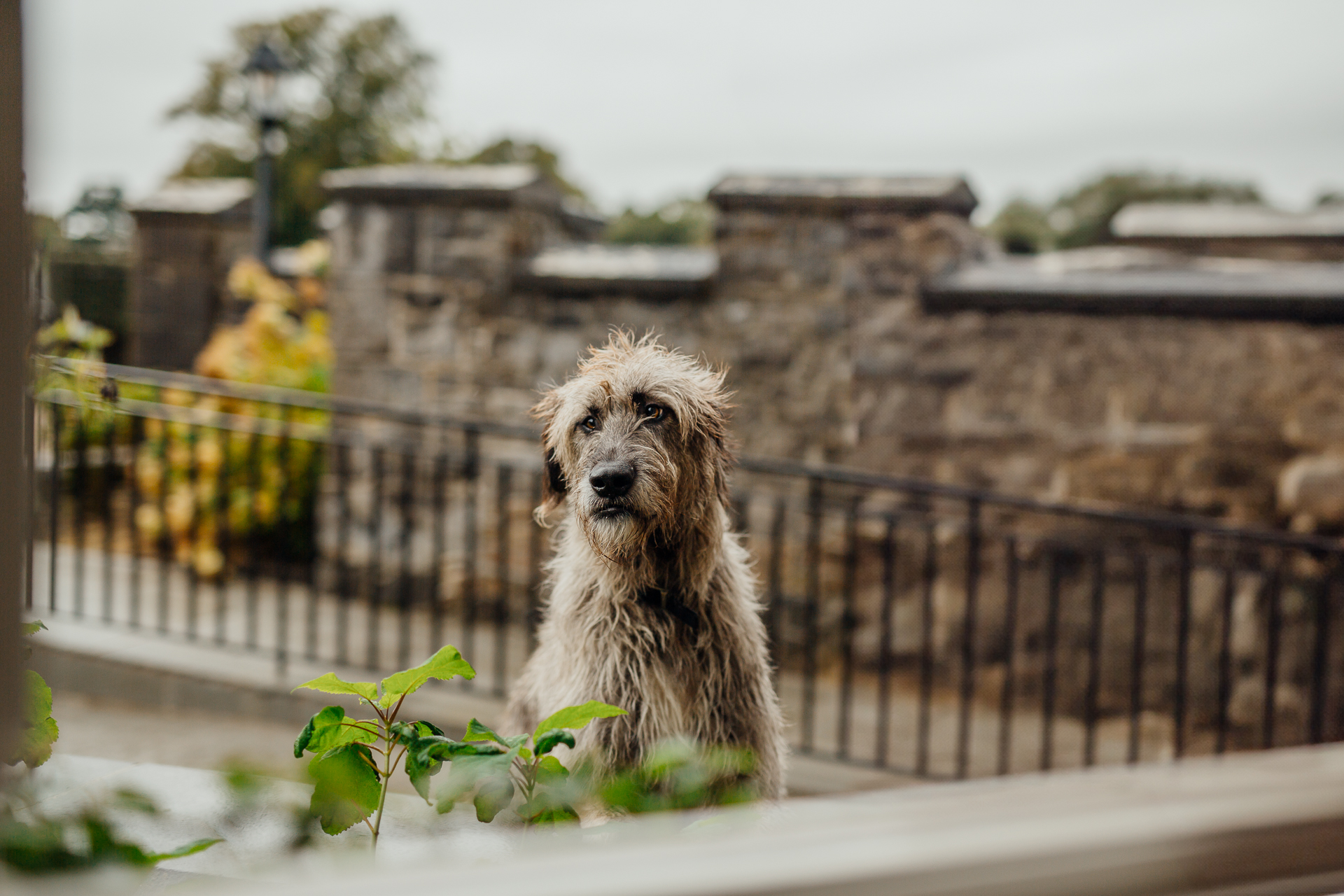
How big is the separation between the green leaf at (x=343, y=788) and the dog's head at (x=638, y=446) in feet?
1.66

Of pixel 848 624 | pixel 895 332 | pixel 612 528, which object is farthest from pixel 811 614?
pixel 612 528

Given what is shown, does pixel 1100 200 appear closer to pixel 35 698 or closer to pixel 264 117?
pixel 264 117

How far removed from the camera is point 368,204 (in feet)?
17.2

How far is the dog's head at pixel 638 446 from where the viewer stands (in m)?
1.56

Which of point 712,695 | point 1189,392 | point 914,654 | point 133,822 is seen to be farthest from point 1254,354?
point 133,822

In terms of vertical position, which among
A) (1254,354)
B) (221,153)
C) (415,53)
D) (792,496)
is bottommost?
(792,496)

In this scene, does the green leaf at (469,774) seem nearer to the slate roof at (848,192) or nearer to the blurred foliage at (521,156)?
the slate roof at (848,192)

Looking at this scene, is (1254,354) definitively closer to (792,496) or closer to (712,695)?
(792,496)

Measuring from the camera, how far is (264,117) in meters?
9.07

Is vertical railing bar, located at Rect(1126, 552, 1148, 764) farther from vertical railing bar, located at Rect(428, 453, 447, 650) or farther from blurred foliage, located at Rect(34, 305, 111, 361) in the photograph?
blurred foliage, located at Rect(34, 305, 111, 361)

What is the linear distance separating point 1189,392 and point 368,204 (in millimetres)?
4395

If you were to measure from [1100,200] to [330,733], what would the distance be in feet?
101

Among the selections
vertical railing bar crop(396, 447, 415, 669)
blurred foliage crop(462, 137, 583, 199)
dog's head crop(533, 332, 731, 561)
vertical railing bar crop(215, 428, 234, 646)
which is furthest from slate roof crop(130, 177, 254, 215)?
blurred foliage crop(462, 137, 583, 199)

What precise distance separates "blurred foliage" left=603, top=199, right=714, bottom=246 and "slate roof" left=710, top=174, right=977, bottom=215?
3.44 ft
